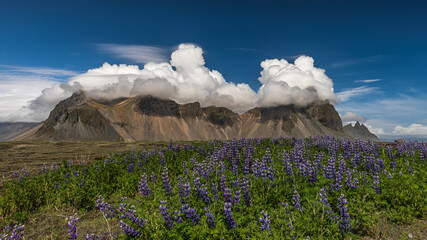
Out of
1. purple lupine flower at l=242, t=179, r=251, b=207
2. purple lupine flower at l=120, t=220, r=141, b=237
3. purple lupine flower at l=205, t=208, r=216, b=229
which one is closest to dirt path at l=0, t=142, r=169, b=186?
purple lupine flower at l=120, t=220, r=141, b=237

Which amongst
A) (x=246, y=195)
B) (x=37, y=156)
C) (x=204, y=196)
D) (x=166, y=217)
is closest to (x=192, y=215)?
(x=166, y=217)

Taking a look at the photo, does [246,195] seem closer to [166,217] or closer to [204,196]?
[204,196]

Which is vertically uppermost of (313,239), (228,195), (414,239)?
(228,195)

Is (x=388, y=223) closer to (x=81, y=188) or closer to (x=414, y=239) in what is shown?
(x=414, y=239)

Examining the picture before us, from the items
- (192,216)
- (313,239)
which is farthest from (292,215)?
(192,216)

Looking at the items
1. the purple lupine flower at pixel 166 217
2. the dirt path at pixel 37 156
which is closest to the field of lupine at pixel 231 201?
the purple lupine flower at pixel 166 217

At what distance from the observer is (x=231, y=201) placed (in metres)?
7.24

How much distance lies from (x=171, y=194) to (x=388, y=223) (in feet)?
26.7

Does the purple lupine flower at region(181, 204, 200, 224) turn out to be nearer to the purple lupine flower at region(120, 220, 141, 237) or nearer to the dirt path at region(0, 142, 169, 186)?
the purple lupine flower at region(120, 220, 141, 237)

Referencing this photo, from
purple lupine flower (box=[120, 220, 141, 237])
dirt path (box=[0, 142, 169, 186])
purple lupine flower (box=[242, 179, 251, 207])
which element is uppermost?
purple lupine flower (box=[242, 179, 251, 207])

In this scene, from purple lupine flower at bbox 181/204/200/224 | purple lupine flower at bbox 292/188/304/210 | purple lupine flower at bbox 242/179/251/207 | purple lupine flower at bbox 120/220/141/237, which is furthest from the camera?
purple lupine flower at bbox 242/179/251/207

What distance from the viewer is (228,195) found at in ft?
23.7

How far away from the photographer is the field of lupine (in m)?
6.05

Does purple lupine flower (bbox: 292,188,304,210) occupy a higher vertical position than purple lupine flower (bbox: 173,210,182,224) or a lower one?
higher
